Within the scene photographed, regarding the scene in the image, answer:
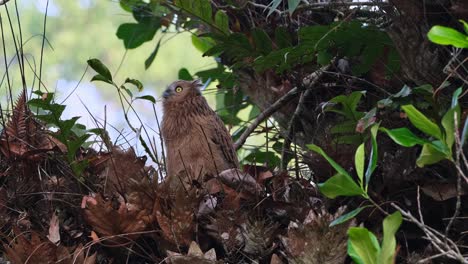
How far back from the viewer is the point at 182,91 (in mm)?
4195

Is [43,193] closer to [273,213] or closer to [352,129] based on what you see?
[273,213]

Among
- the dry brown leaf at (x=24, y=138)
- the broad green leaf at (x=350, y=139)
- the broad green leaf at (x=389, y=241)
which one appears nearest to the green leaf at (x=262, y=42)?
the broad green leaf at (x=350, y=139)

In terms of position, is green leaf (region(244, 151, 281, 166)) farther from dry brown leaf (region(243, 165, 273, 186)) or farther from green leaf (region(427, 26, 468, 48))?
green leaf (region(427, 26, 468, 48))

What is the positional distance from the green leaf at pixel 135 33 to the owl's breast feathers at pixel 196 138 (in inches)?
16.5

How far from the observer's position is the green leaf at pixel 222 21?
3.42m

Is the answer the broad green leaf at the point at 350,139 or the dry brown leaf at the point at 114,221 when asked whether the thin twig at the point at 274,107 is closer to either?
the broad green leaf at the point at 350,139

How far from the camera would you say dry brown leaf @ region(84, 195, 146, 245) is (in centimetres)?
246

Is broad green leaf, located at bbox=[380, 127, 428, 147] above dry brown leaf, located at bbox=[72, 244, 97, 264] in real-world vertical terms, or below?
above

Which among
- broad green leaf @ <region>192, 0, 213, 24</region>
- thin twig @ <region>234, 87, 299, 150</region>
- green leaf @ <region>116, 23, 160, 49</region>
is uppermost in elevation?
broad green leaf @ <region>192, 0, 213, 24</region>

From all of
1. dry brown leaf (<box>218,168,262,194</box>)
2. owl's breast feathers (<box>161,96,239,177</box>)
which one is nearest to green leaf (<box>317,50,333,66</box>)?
dry brown leaf (<box>218,168,262,194</box>)

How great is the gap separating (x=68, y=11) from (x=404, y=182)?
6385 mm

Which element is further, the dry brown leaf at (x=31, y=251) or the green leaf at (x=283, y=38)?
the green leaf at (x=283, y=38)

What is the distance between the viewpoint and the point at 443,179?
2379mm

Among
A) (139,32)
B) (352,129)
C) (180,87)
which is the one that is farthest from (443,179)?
(139,32)
